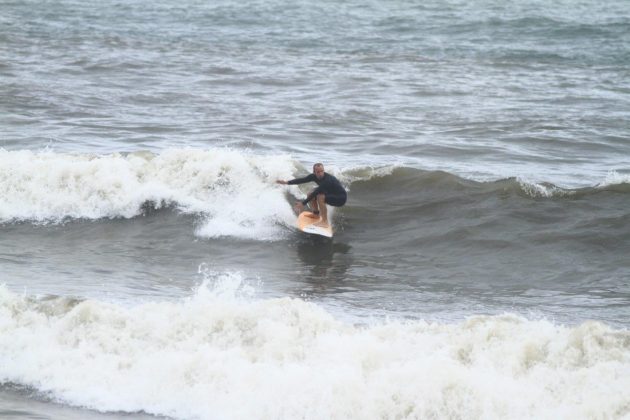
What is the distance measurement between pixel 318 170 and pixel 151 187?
3.57 m

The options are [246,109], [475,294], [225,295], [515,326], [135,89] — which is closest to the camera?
[515,326]

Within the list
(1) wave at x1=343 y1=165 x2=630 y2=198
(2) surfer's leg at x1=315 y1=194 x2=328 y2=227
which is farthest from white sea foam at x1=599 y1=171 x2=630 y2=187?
(2) surfer's leg at x1=315 y1=194 x2=328 y2=227

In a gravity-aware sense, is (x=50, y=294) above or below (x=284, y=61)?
below

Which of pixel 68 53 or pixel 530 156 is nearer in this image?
pixel 530 156

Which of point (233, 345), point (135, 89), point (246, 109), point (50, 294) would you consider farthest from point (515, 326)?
point (135, 89)

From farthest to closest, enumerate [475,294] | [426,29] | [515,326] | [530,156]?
[426,29]
[530,156]
[475,294]
[515,326]

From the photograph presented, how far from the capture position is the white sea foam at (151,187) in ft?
53.5

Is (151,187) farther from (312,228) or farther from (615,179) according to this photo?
(615,179)

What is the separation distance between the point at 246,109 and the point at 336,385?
16410 millimetres

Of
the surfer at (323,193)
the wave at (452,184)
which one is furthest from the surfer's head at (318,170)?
the wave at (452,184)

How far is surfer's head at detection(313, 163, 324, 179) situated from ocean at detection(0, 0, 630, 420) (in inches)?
41.4

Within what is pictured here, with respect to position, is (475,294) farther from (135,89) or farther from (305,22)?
(305,22)

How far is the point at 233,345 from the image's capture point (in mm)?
10156

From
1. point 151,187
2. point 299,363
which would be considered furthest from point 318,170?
point 299,363
